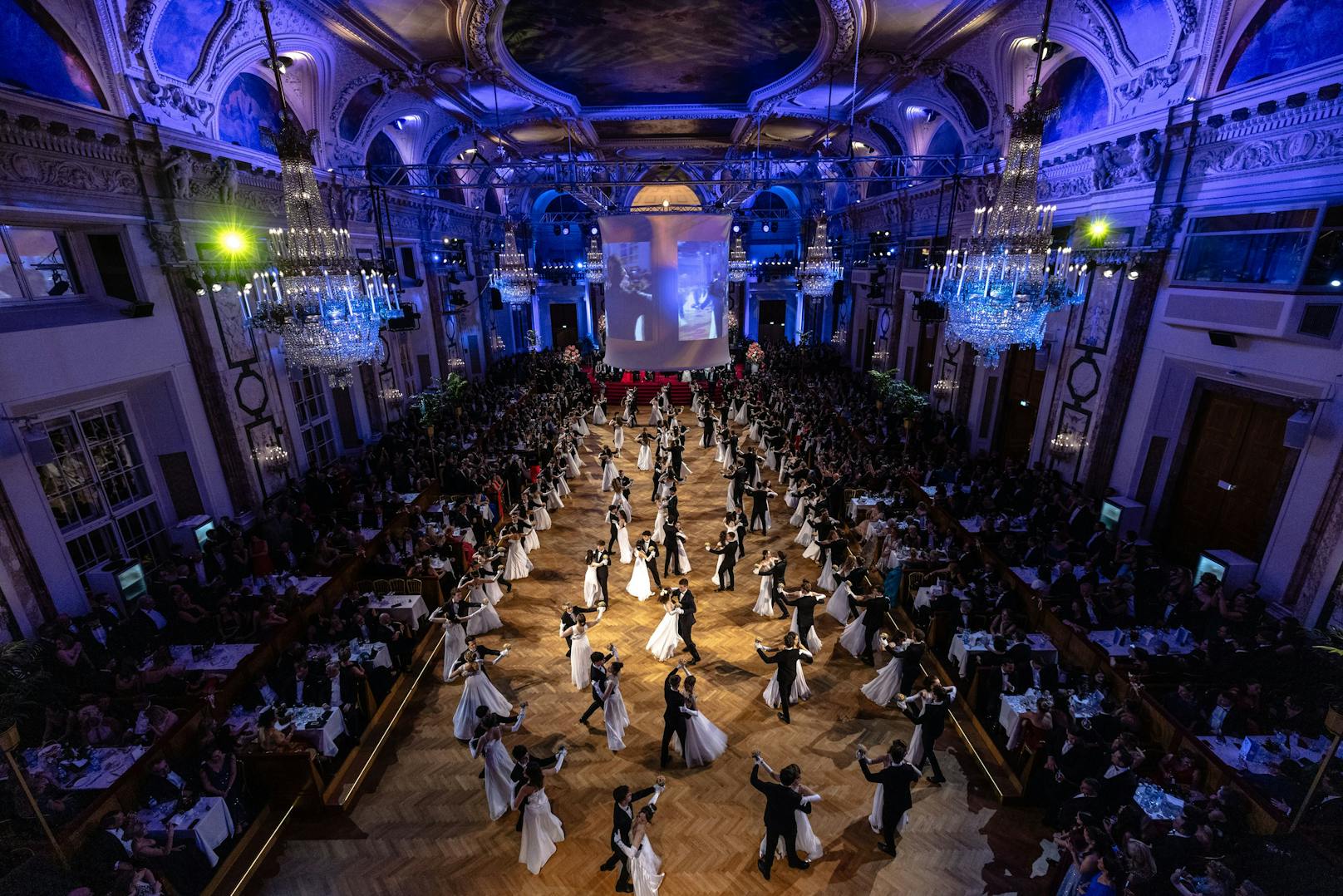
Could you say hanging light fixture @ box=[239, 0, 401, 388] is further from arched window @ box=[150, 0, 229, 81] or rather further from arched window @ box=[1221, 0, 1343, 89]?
arched window @ box=[1221, 0, 1343, 89]

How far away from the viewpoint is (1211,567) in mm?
7789

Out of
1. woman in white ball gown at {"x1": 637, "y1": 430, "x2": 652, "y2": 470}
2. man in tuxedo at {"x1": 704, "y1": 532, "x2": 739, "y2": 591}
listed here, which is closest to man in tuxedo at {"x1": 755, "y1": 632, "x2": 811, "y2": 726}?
man in tuxedo at {"x1": 704, "y1": 532, "x2": 739, "y2": 591}

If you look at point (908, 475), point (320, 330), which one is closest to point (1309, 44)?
point (908, 475)

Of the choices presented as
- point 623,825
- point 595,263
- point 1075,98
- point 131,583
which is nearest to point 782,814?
point 623,825

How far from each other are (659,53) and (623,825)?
1194cm

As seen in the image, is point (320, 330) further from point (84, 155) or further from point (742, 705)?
point (742, 705)

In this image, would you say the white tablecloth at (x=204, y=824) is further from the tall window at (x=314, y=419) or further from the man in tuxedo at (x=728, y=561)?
the tall window at (x=314, y=419)

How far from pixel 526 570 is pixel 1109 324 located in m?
10.7

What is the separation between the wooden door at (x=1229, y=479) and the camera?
309 inches

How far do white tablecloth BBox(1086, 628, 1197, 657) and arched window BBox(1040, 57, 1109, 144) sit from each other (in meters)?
8.02

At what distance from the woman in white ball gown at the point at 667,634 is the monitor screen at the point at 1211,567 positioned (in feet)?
22.3

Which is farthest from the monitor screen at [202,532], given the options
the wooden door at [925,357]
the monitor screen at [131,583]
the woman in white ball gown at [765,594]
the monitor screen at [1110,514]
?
the wooden door at [925,357]

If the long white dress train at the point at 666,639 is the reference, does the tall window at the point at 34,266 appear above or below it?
above

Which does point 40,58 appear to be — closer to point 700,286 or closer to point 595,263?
point 700,286
